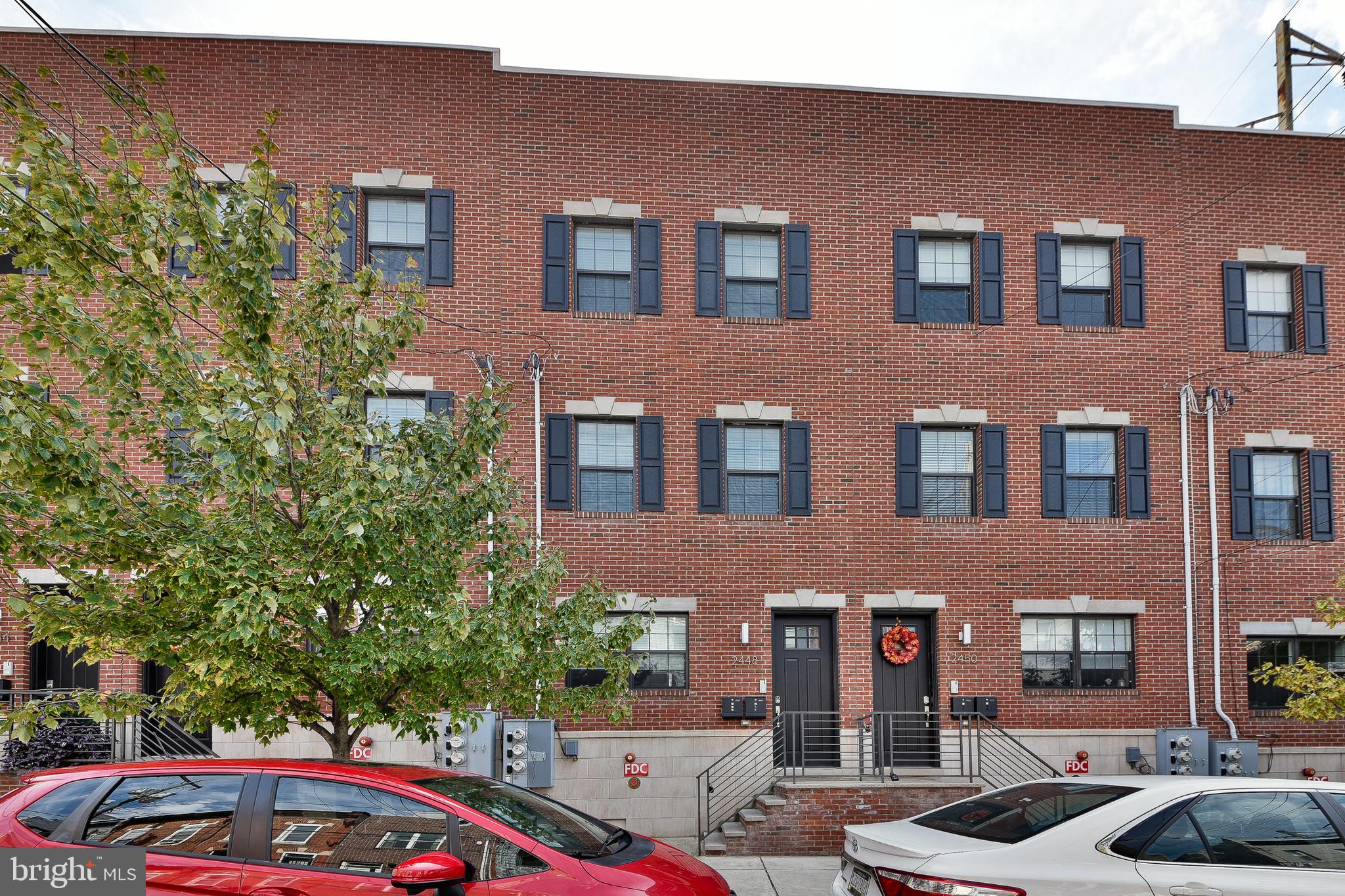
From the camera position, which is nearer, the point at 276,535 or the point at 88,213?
the point at 88,213

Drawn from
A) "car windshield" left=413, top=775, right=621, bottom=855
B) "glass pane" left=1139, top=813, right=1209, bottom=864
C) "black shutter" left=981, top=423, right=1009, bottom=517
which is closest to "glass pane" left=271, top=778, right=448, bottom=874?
"car windshield" left=413, top=775, right=621, bottom=855

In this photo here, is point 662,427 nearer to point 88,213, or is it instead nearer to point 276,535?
point 276,535

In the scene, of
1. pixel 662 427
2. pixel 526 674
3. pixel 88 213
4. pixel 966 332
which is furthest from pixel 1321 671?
pixel 88 213

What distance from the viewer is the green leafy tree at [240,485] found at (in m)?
5.98

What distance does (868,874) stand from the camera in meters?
5.61

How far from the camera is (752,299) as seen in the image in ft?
47.3

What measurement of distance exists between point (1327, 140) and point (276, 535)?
16845 mm

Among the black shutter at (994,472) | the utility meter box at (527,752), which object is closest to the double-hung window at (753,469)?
the black shutter at (994,472)

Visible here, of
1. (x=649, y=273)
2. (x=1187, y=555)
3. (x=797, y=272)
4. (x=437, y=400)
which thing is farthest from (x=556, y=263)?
(x=1187, y=555)

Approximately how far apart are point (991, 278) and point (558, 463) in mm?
7266

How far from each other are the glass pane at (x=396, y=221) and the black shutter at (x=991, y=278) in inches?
337

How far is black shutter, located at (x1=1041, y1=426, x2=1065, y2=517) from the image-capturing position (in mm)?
14203

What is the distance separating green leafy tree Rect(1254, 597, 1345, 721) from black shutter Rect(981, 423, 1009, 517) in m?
4.12

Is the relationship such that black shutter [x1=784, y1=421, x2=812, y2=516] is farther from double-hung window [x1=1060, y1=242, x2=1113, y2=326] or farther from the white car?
the white car
